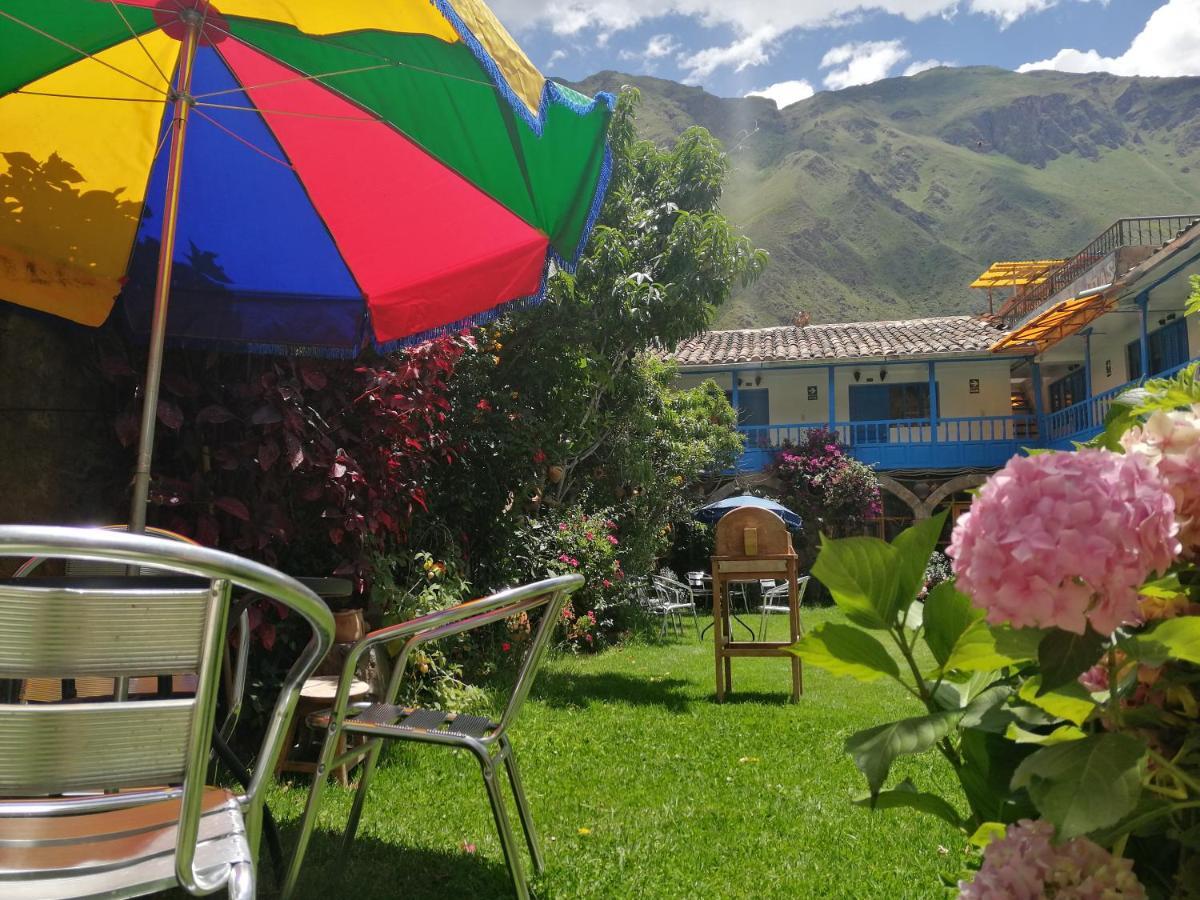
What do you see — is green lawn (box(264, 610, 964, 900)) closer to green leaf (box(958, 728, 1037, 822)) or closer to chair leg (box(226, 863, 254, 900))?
chair leg (box(226, 863, 254, 900))

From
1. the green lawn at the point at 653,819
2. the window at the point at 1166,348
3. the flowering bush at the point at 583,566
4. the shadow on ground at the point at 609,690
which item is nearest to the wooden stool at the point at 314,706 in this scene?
the green lawn at the point at 653,819

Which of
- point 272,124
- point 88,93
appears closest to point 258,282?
point 272,124

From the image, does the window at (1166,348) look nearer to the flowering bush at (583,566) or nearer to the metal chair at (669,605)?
the metal chair at (669,605)

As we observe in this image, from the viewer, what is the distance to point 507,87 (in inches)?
99.7

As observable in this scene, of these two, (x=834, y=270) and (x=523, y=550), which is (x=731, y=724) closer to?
(x=523, y=550)

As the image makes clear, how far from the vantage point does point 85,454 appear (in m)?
3.46

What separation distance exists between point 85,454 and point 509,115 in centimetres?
211

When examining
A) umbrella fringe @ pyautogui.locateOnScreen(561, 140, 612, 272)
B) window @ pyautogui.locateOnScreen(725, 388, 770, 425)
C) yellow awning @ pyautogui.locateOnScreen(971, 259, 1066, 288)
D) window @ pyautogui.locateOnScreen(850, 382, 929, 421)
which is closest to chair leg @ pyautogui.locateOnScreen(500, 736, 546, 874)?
umbrella fringe @ pyautogui.locateOnScreen(561, 140, 612, 272)

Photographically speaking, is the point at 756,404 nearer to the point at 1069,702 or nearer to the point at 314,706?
the point at 314,706

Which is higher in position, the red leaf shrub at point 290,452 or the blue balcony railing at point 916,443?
the blue balcony railing at point 916,443

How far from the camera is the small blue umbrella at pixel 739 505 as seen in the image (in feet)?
42.9

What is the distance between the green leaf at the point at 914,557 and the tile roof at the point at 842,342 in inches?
691

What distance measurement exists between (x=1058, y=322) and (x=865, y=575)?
17300 mm

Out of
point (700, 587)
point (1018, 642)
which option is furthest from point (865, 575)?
point (700, 587)
